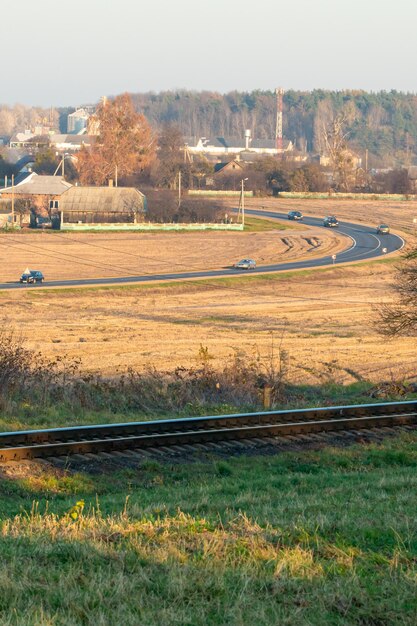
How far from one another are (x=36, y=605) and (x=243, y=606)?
1.39 metres

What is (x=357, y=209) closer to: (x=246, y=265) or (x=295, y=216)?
(x=295, y=216)

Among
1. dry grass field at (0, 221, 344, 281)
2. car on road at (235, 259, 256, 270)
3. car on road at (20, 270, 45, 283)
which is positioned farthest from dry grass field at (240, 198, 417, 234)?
car on road at (20, 270, 45, 283)

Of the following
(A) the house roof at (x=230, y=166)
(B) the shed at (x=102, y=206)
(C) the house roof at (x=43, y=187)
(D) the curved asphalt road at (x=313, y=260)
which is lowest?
(D) the curved asphalt road at (x=313, y=260)

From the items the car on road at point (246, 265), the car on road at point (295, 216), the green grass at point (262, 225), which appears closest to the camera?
the car on road at point (246, 265)

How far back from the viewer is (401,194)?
139 meters

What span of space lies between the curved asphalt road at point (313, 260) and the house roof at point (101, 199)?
1693 cm

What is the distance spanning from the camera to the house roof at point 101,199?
94.5 metres

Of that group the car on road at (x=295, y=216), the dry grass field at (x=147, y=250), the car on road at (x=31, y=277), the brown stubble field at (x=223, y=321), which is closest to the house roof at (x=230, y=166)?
the car on road at (x=295, y=216)

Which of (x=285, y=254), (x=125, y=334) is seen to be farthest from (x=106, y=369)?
(x=285, y=254)

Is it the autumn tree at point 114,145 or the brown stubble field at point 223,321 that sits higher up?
the autumn tree at point 114,145

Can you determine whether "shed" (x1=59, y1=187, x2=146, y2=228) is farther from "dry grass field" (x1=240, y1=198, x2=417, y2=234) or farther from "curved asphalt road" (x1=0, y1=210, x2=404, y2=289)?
"dry grass field" (x1=240, y1=198, x2=417, y2=234)

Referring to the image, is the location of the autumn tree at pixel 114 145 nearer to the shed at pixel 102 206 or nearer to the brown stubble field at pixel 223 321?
the shed at pixel 102 206

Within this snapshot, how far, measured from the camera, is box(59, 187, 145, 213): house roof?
9450cm

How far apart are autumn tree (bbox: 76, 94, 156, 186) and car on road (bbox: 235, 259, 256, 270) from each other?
54223 mm
